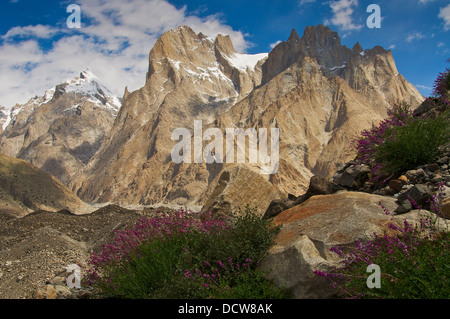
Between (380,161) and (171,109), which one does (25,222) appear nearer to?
(380,161)

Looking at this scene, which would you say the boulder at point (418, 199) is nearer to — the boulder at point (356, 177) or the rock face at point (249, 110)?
the boulder at point (356, 177)

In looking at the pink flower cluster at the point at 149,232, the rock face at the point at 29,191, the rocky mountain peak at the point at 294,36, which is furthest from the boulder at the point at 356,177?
the rocky mountain peak at the point at 294,36

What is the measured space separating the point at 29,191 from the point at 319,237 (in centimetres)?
6706

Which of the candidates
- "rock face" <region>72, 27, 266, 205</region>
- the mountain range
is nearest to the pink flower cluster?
the mountain range

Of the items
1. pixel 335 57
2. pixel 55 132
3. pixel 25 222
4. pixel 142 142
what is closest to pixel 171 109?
pixel 142 142

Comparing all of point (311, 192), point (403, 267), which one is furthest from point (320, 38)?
point (403, 267)

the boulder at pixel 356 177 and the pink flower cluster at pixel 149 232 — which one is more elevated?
the boulder at pixel 356 177

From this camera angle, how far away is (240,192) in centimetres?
844

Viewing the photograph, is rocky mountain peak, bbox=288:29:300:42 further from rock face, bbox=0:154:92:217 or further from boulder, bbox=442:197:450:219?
boulder, bbox=442:197:450:219

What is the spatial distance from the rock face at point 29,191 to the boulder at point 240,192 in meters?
48.6

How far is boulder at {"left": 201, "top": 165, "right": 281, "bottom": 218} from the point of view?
7.98 meters

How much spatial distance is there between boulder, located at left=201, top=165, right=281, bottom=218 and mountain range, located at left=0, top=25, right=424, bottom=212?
52555 millimetres

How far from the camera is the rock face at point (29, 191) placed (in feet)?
177
